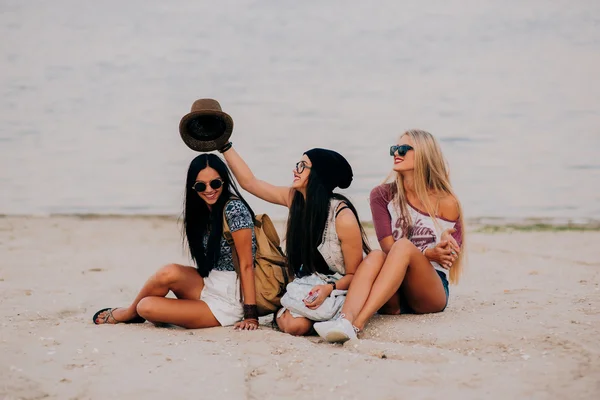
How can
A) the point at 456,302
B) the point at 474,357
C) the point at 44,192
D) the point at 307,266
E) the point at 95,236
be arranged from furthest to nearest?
the point at 44,192 < the point at 95,236 < the point at 456,302 < the point at 307,266 < the point at 474,357

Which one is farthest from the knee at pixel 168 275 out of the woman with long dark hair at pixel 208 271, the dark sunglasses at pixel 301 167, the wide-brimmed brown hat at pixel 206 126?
the dark sunglasses at pixel 301 167

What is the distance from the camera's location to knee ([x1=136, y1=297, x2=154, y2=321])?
15.0 ft

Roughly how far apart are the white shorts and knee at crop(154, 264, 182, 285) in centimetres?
22

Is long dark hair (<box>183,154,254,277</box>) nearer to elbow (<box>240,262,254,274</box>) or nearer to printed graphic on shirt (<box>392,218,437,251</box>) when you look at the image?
elbow (<box>240,262,254,274</box>)

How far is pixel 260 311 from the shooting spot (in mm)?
4766

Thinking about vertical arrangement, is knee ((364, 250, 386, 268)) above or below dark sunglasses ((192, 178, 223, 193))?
below

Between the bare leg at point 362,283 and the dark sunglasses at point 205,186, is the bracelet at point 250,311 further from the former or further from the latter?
the dark sunglasses at point 205,186

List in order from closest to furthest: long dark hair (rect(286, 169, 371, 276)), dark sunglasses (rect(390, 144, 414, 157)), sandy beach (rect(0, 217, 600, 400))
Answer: sandy beach (rect(0, 217, 600, 400))
long dark hair (rect(286, 169, 371, 276))
dark sunglasses (rect(390, 144, 414, 157))

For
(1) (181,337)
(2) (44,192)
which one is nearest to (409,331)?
(1) (181,337)

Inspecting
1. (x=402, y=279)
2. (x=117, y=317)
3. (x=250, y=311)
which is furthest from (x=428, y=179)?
(x=117, y=317)

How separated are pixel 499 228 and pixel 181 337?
26.5ft

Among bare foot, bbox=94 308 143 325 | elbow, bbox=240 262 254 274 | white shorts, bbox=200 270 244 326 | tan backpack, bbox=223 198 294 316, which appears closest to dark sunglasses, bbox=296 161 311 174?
tan backpack, bbox=223 198 294 316

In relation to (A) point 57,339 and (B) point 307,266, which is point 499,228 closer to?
(B) point 307,266

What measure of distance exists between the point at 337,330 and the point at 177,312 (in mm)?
1122
